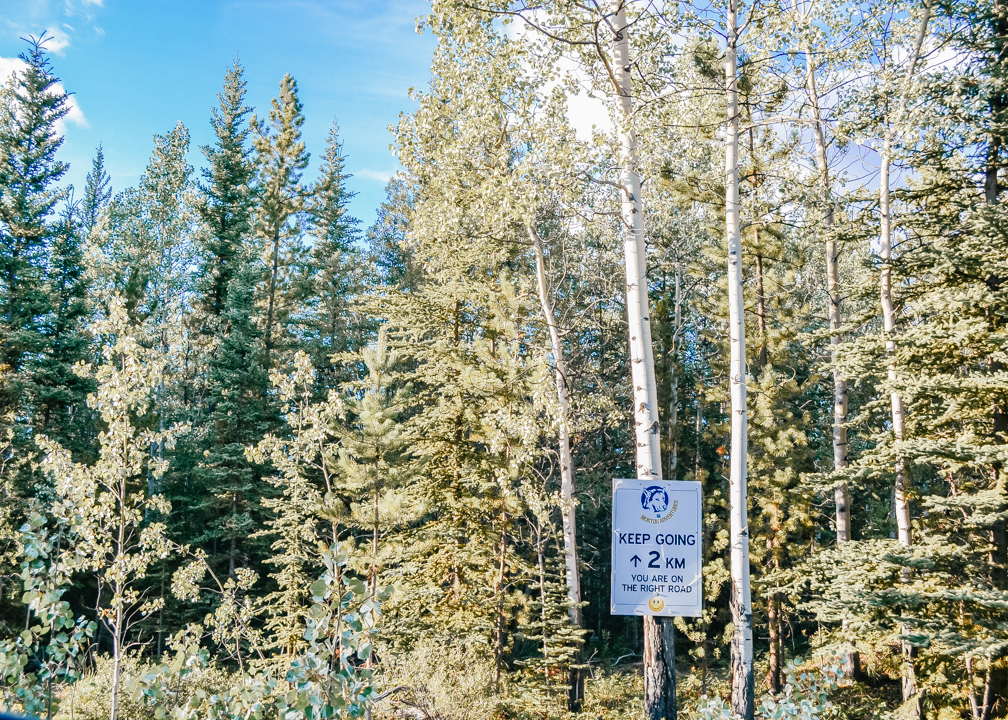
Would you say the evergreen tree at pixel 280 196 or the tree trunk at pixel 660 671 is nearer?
the tree trunk at pixel 660 671

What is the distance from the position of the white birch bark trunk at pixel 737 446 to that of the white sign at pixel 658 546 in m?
1.50

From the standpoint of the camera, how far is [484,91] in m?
7.66

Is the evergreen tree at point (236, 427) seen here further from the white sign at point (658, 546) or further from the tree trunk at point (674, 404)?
the white sign at point (658, 546)

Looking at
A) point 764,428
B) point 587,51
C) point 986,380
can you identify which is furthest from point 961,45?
point 764,428

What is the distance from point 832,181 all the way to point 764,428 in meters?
5.61

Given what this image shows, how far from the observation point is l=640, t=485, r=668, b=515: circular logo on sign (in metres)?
4.47

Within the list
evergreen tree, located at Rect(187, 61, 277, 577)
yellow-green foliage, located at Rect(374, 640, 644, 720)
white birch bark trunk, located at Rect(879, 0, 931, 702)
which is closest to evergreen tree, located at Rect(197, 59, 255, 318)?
evergreen tree, located at Rect(187, 61, 277, 577)

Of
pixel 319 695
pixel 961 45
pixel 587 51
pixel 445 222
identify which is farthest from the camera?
pixel 445 222

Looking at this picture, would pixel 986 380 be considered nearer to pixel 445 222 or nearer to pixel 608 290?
pixel 445 222

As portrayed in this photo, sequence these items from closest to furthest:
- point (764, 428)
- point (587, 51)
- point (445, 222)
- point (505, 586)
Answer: point (587, 51) < point (445, 222) < point (505, 586) < point (764, 428)

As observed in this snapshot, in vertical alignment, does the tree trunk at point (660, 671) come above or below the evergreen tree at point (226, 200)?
below

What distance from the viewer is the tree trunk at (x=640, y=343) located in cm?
489

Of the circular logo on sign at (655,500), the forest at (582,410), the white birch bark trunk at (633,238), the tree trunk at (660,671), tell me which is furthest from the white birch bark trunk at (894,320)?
the circular logo on sign at (655,500)

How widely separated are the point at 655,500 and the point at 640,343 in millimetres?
1411
